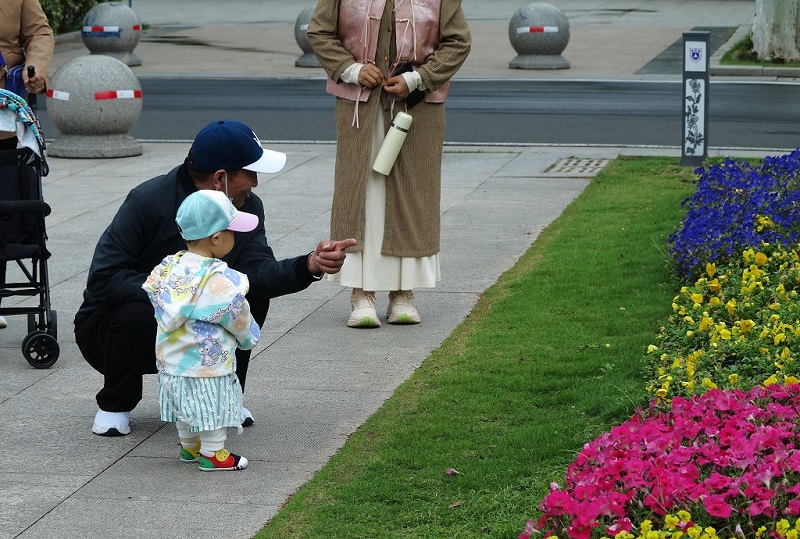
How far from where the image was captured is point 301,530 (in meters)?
4.67

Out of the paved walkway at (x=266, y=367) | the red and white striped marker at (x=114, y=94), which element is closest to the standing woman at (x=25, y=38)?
the paved walkway at (x=266, y=367)

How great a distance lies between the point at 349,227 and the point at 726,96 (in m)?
13.1

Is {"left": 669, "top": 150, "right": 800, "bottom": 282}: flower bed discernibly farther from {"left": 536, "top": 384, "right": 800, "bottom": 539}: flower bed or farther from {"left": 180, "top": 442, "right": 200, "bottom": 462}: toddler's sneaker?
{"left": 180, "top": 442, "right": 200, "bottom": 462}: toddler's sneaker

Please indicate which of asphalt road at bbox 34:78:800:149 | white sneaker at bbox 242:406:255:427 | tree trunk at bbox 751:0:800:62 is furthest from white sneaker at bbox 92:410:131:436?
tree trunk at bbox 751:0:800:62

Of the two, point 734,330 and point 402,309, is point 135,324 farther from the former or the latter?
point 734,330

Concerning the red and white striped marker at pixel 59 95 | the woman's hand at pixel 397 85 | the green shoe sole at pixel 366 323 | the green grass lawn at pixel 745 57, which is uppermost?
the woman's hand at pixel 397 85

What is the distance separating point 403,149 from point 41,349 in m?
2.17

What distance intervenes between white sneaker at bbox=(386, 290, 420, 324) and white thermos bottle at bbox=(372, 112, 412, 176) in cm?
71

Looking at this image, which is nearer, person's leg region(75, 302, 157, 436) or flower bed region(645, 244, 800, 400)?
flower bed region(645, 244, 800, 400)

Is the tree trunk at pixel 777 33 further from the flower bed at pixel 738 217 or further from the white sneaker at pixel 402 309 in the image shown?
the white sneaker at pixel 402 309

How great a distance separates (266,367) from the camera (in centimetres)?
680

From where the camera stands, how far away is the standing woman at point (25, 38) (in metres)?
7.86

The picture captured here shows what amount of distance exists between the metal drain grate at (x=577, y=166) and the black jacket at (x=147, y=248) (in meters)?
7.30

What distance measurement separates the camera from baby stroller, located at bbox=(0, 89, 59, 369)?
6.74m
